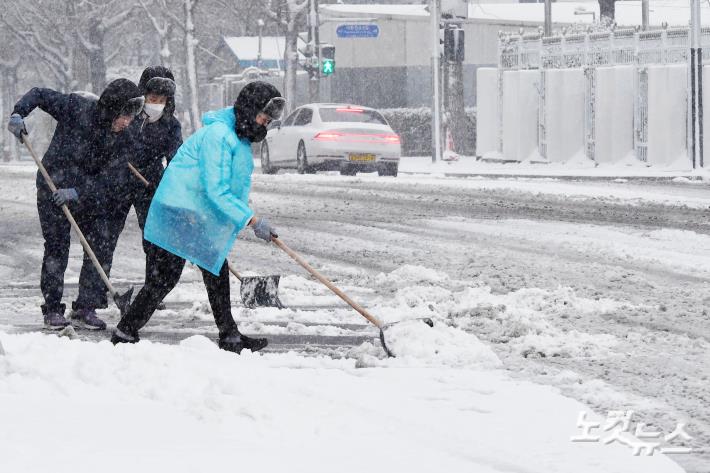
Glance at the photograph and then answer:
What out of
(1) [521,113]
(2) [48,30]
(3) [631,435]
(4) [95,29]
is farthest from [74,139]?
(2) [48,30]

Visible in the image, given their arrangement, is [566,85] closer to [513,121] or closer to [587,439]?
[513,121]

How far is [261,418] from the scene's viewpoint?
5.70 metres

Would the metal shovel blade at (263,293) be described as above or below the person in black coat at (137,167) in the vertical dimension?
below

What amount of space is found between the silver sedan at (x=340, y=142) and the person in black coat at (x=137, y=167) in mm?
16714

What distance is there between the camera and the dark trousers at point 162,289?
793cm

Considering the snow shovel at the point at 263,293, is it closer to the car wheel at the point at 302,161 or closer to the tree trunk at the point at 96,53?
the car wheel at the point at 302,161

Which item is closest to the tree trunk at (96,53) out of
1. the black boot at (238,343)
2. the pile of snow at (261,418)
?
the black boot at (238,343)

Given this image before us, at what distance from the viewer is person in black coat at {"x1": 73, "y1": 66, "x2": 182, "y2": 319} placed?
9.35m

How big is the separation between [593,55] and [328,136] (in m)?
7.22

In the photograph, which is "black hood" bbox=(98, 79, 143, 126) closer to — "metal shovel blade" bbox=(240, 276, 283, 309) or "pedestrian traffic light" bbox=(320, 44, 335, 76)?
"metal shovel blade" bbox=(240, 276, 283, 309)

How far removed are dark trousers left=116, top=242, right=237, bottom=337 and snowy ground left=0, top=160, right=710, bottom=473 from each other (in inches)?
7.9

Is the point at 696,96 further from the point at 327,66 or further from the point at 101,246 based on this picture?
the point at 101,246

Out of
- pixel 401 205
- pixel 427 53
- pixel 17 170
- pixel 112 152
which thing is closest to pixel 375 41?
pixel 427 53

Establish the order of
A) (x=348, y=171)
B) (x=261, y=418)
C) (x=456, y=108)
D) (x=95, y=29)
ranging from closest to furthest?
(x=261, y=418), (x=348, y=171), (x=456, y=108), (x=95, y=29)
